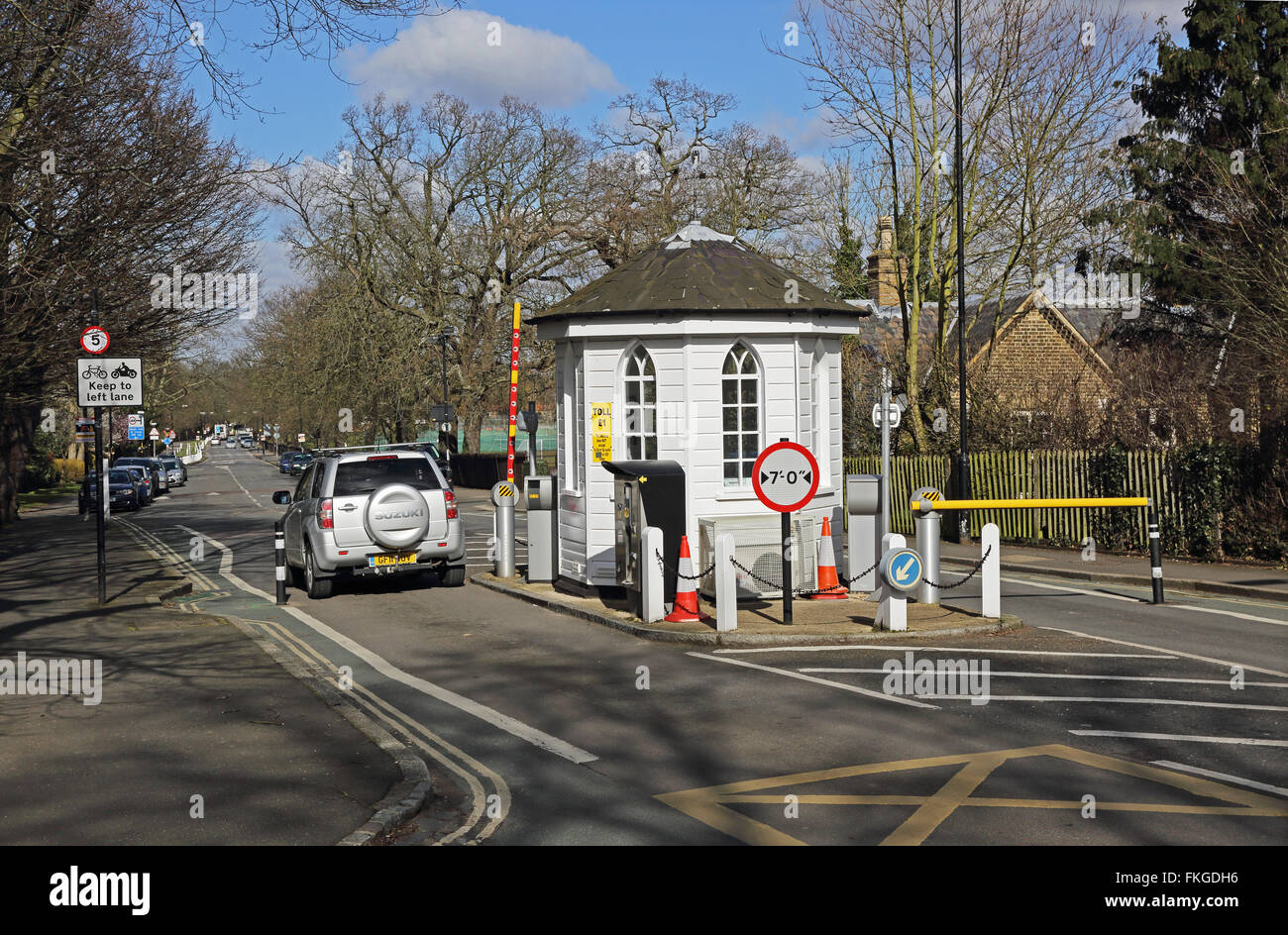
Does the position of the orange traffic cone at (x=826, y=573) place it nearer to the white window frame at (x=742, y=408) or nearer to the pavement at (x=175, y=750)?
the white window frame at (x=742, y=408)

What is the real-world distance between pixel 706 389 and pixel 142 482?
36.9 m

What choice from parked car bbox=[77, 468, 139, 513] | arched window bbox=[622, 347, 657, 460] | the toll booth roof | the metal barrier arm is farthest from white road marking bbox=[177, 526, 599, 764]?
parked car bbox=[77, 468, 139, 513]

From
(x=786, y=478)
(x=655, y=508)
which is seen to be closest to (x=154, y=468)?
(x=655, y=508)

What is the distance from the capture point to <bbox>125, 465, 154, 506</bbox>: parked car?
45.4m

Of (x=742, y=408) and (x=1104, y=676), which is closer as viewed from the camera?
(x=1104, y=676)

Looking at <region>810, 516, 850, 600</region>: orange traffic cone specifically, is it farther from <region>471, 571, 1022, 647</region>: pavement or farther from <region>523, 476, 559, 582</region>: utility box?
<region>523, 476, 559, 582</region>: utility box

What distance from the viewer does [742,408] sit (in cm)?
1554

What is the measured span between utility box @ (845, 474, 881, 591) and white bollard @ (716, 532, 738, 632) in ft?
10.4

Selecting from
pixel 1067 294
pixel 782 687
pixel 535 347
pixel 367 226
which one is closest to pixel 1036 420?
pixel 1067 294

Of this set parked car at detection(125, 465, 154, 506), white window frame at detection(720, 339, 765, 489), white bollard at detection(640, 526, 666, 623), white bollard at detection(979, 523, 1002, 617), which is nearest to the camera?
white bollard at detection(979, 523, 1002, 617)

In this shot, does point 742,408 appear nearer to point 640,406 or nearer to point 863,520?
point 640,406

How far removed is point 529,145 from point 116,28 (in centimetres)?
3014

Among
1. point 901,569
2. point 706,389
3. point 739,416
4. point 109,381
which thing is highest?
point 109,381

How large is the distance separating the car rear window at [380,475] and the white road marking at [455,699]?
184cm
